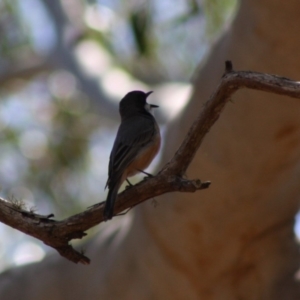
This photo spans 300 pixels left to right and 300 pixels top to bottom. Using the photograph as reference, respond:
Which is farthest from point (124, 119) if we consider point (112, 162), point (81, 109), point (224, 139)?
point (81, 109)

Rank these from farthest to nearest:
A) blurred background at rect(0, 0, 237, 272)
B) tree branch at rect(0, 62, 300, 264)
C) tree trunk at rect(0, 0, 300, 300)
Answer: blurred background at rect(0, 0, 237, 272)
tree trunk at rect(0, 0, 300, 300)
tree branch at rect(0, 62, 300, 264)

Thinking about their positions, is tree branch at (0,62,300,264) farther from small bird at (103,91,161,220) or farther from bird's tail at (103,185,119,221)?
small bird at (103,91,161,220)

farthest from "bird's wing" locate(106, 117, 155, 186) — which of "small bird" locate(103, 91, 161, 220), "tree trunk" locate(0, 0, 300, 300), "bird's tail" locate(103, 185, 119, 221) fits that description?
"tree trunk" locate(0, 0, 300, 300)

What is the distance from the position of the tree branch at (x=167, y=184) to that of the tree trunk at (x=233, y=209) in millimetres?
1478

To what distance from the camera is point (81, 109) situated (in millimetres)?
9945

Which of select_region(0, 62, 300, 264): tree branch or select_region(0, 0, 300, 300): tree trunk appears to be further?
select_region(0, 0, 300, 300): tree trunk

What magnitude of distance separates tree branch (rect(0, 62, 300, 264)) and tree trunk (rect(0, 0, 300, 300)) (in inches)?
58.2

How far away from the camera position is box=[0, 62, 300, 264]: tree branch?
2.73 metres

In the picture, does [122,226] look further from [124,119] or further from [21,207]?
[21,207]

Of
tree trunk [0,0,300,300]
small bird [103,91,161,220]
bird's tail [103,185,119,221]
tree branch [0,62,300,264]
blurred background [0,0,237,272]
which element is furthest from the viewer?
blurred background [0,0,237,272]

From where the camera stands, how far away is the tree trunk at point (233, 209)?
167 inches

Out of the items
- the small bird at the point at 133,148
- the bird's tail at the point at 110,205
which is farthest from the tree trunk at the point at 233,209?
the bird's tail at the point at 110,205

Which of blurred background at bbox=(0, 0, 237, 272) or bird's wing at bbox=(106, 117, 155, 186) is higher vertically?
blurred background at bbox=(0, 0, 237, 272)

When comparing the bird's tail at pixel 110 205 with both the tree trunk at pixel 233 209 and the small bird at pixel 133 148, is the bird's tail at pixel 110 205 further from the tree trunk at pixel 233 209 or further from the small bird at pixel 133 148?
the tree trunk at pixel 233 209
